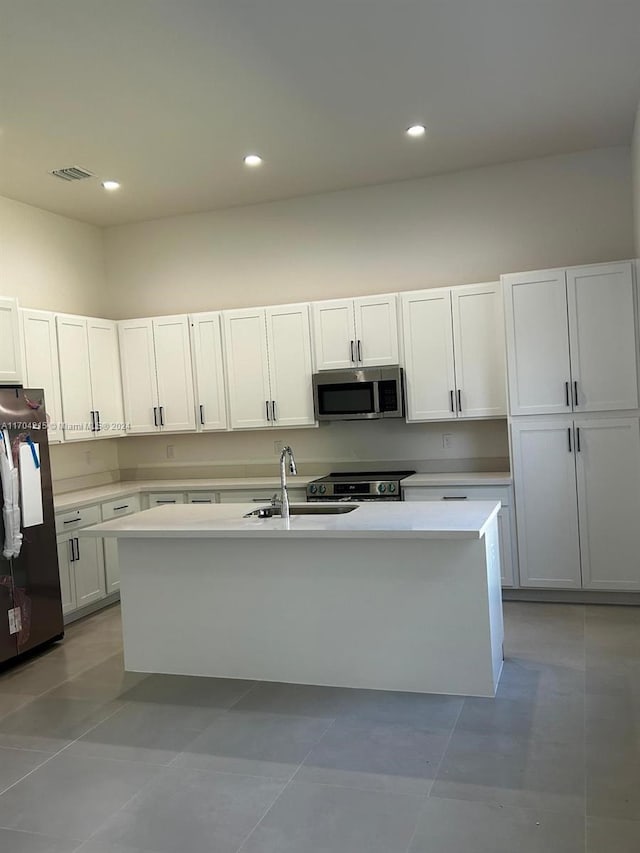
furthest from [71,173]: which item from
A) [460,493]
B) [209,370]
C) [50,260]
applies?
[460,493]

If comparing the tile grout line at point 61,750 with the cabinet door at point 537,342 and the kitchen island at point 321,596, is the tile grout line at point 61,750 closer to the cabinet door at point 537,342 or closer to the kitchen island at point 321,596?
the kitchen island at point 321,596

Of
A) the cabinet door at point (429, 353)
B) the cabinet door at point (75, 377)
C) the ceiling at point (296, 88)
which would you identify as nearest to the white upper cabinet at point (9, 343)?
the cabinet door at point (75, 377)

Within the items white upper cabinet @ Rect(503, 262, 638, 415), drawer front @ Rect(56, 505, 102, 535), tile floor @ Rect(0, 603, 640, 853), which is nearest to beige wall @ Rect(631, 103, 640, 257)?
white upper cabinet @ Rect(503, 262, 638, 415)

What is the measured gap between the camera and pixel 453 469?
573cm

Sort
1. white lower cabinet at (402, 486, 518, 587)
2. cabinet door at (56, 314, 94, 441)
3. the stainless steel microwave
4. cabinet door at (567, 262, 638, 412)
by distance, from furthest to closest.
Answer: cabinet door at (56, 314, 94, 441), the stainless steel microwave, white lower cabinet at (402, 486, 518, 587), cabinet door at (567, 262, 638, 412)

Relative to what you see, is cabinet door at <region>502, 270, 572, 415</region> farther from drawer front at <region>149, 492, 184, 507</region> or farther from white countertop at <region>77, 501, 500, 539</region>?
drawer front at <region>149, 492, 184, 507</region>

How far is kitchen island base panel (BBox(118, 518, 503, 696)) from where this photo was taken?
11.6ft

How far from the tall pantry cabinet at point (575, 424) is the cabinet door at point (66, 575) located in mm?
3206

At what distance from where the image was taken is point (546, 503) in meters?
Result: 5.00

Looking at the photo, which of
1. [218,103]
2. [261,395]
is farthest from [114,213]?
[218,103]

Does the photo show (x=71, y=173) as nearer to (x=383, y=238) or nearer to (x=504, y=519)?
(x=383, y=238)

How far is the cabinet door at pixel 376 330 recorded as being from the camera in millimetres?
5473

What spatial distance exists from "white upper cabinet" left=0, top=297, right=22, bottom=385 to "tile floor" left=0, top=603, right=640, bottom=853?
74.0 inches

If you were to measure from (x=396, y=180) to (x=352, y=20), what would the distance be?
8.37 feet
